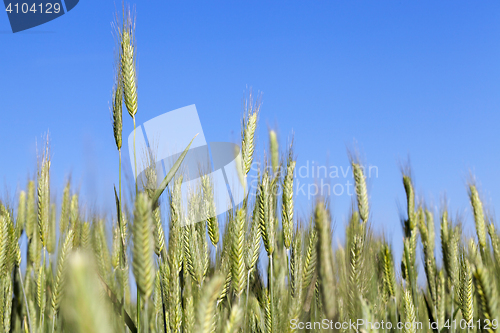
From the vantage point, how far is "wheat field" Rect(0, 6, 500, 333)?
1.04m

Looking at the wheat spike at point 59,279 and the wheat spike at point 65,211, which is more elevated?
the wheat spike at point 65,211

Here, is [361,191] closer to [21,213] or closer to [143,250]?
[143,250]

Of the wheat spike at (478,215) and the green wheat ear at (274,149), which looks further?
the wheat spike at (478,215)

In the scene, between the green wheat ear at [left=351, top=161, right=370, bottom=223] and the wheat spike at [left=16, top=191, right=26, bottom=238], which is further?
the wheat spike at [left=16, top=191, right=26, bottom=238]

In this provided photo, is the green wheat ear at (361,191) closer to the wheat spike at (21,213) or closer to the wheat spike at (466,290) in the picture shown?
the wheat spike at (466,290)

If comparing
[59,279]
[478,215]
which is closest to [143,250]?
[59,279]

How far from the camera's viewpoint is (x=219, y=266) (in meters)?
1.99

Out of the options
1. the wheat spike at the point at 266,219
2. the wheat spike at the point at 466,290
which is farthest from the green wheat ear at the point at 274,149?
the wheat spike at the point at 466,290

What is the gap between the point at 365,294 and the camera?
6.10ft

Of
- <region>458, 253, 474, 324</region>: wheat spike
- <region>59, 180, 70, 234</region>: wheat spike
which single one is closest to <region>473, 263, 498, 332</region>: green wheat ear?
<region>458, 253, 474, 324</region>: wheat spike

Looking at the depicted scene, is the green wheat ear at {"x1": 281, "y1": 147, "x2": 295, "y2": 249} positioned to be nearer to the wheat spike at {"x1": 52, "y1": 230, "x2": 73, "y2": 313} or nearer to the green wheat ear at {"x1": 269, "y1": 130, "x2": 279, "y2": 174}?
the green wheat ear at {"x1": 269, "y1": 130, "x2": 279, "y2": 174}

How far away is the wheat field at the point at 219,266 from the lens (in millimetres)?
1040

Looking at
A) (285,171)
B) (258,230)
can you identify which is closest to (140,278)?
(258,230)

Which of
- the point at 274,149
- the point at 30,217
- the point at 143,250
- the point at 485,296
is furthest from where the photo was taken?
the point at 30,217
